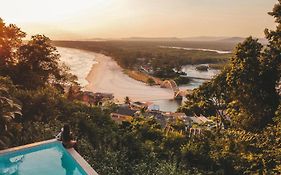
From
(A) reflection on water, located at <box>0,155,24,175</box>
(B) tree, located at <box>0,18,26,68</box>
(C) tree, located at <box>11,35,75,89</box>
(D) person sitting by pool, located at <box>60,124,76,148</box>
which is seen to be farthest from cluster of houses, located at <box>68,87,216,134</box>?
(A) reflection on water, located at <box>0,155,24,175</box>

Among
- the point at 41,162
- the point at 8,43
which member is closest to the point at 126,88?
the point at 8,43

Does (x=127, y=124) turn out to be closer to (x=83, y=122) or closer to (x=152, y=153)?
(x=83, y=122)

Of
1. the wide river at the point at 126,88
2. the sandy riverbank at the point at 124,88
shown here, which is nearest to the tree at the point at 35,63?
the wide river at the point at 126,88

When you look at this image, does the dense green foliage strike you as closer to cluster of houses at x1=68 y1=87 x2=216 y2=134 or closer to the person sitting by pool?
the person sitting by pool

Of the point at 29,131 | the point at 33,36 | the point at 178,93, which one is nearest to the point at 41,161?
the point at 29,131

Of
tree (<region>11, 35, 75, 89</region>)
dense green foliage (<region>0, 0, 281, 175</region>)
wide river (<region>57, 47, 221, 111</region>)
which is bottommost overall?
wide river (<region>57, 47, 221, 111</region>)

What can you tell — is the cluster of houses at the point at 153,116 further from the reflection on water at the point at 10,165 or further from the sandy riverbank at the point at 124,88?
the sandy riverbank at the point at 124,88

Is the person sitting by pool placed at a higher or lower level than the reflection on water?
higher

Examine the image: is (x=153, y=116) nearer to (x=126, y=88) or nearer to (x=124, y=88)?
(x=124, y=88)
